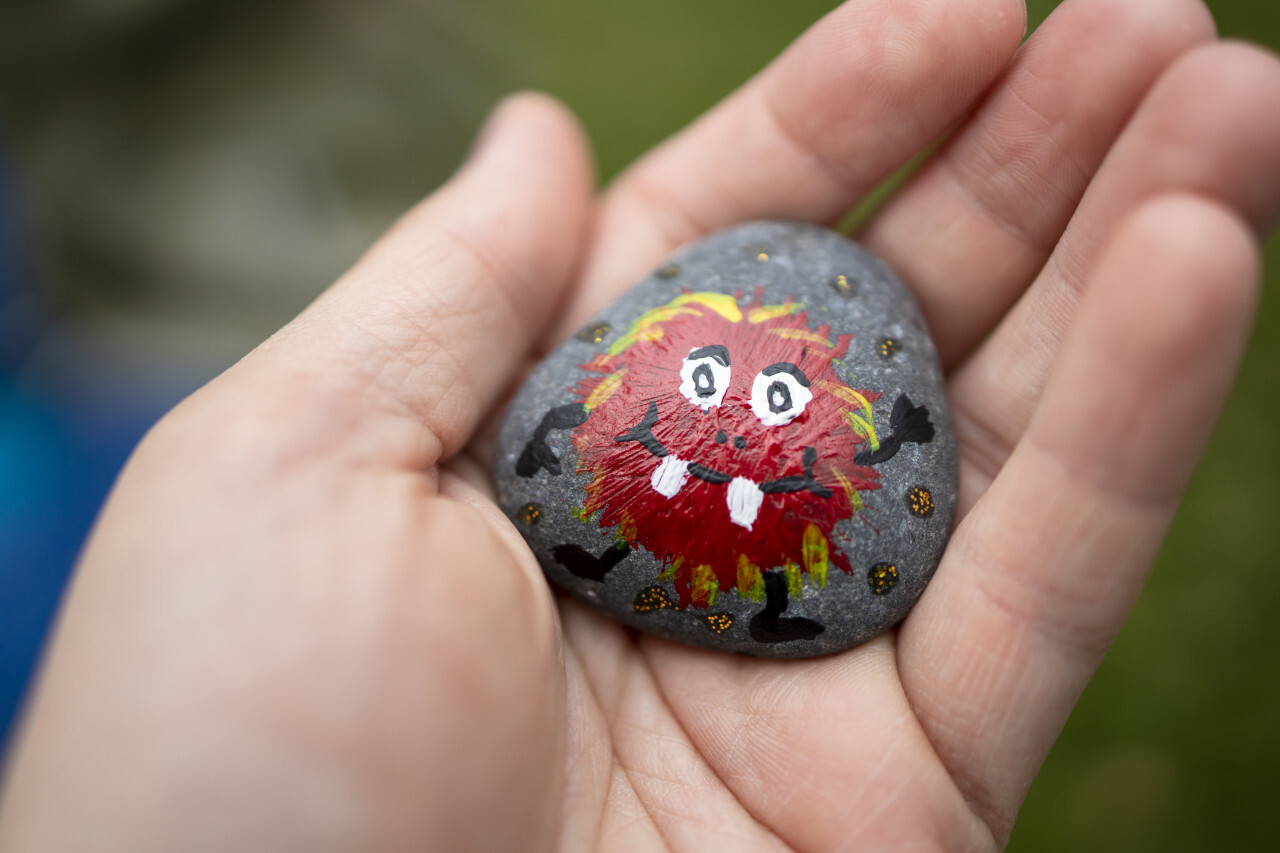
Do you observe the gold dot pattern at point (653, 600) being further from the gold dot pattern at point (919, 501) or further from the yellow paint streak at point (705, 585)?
the gold dot pattern at point (919, 501)

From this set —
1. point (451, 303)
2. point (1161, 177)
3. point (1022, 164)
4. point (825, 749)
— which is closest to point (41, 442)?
point (451, 303)

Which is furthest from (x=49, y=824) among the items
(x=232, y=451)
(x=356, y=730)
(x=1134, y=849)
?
(x=1134, y=849)

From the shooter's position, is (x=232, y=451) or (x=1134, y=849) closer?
(x=232, y=451)

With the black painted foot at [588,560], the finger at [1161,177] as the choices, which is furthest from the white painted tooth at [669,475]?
the finger at [1161,177]

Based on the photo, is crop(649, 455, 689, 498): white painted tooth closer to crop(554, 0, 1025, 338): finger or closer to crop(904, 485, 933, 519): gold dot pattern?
crop(904, 485, 933, 519): gold dot pattern

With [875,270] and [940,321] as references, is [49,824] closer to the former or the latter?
[875,270]

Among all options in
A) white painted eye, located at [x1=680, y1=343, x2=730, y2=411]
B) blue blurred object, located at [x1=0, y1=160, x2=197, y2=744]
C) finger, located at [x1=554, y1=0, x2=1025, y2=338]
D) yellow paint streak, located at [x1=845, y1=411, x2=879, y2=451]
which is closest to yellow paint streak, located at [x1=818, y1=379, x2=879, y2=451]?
yellow paint streak, located at [x1=845, y1=411, x2=879, y2=451]

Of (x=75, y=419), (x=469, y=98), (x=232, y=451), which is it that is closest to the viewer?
(x=232, y=451)

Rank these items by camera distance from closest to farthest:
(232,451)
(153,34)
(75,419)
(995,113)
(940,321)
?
(232,451) → (995,113) → (940,321) → (75,419) → (153,34)
